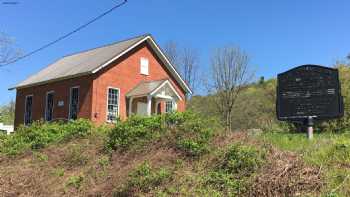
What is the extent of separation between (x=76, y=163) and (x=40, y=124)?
4620 millimetres

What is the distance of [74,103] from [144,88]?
15.3ft

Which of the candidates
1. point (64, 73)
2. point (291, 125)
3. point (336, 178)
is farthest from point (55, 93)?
point (336, 178)

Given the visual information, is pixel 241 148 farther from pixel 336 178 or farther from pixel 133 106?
pixel 133 106

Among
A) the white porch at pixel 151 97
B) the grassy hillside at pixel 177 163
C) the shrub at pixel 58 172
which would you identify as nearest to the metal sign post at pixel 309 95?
the grassy hillside at pixel 177 163

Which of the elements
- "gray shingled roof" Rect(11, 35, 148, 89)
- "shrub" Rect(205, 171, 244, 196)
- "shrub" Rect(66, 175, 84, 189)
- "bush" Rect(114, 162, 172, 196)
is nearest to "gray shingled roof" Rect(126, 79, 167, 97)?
"gray shingled roof" Rect(11, 35, 148, 89)

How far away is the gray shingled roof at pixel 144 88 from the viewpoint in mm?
26405

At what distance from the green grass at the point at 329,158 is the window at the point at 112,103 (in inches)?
719

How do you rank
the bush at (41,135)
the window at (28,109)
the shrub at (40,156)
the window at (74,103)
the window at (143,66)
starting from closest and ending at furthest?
the shrub at (40,156), the bush at (41,135), the window at (74,103), the window at (143,66), the window at (28,109)

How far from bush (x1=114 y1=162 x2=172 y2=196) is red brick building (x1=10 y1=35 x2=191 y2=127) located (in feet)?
55.0

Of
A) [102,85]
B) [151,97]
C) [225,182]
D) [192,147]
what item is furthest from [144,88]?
[225,182]

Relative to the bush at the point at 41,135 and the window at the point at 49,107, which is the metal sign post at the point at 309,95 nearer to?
the bush at the point at 41,135

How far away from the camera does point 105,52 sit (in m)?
29.9

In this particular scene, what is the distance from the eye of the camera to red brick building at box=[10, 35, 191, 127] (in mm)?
26234

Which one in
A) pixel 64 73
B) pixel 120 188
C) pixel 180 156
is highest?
pixel 64 73
